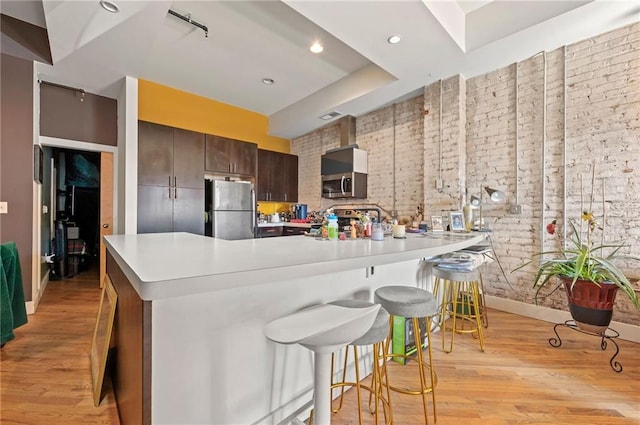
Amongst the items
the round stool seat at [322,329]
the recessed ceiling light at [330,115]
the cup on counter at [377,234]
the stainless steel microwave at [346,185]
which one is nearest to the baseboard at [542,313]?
the stainless steel microwave at [346,185]

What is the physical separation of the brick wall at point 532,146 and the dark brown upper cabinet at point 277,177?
2.32 meters

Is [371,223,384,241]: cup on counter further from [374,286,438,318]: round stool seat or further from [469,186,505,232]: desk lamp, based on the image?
[469,186,505,232]: desk lamp

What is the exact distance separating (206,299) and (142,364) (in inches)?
11.6

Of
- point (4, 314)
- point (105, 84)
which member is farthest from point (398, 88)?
point (4, 314)

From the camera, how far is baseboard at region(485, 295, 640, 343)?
2.62 metres

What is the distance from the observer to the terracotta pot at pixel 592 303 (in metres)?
2.31

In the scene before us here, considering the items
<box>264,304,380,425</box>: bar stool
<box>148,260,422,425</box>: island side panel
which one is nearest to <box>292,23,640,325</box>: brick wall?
<box>148,260,422,425</box>: island side panel

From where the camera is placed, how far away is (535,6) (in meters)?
2.52

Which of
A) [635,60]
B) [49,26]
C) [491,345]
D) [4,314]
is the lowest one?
[491,345]

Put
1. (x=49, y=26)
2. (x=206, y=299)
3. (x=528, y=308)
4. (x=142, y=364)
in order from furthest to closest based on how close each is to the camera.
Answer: (x=528, y=308)
(x=49, y=26)
(x=206, y=299)
(x=142, y=364)

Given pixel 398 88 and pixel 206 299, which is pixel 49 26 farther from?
pixel 398 88

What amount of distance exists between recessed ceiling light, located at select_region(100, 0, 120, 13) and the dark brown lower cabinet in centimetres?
210

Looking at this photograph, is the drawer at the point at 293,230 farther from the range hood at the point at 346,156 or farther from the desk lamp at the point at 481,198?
the desk lamp at the point at 481,198

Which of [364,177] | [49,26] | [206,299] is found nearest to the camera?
[206,299]
